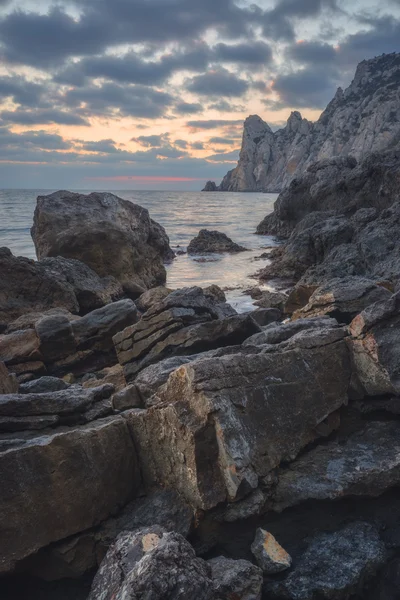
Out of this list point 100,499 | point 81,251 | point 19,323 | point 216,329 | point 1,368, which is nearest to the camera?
point 100,499

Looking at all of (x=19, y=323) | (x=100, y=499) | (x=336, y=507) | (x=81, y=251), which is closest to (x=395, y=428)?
(x=336, y=507)

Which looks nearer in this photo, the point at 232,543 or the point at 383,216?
the point at 232,543

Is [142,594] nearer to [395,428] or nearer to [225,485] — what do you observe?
[225,485]

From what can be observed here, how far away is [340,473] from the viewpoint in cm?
576

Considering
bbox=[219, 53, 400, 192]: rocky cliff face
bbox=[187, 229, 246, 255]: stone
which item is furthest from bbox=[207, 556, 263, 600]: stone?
bbox=[219, 53, 400, 192]: rocky cliff face

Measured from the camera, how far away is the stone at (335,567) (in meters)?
4.78

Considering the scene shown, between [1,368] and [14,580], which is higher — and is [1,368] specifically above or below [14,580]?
above

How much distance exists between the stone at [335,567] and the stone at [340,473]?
1.44 feet

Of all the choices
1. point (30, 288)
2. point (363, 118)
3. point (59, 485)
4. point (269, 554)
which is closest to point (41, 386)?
point (59, 485)

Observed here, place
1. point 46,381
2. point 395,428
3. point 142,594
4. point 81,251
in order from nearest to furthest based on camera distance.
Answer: point 142,594 < point 395,428 < point 46,381 < point 81,251

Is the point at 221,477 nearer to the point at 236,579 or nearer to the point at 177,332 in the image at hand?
the point at 236,579

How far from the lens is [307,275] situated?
A: 20844mm

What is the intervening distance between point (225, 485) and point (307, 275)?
16.4 m

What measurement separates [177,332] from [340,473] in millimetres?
5929
